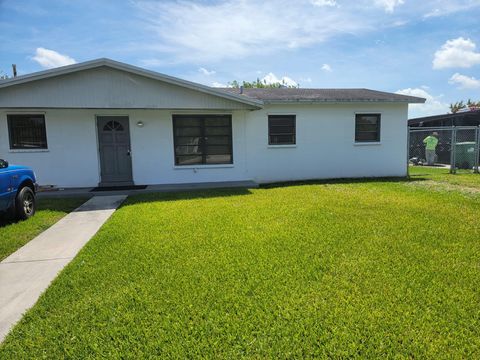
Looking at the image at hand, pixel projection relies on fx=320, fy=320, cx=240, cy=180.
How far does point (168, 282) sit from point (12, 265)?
229cm

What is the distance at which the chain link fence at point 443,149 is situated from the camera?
1456cm

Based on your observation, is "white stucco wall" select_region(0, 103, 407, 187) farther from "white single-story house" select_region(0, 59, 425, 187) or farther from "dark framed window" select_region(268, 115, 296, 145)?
"dark framed window" select_region(268, 115, 296, 145)

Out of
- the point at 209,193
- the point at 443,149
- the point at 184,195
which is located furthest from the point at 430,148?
the point at 184,195

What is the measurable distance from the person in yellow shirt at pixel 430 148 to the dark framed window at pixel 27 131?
671 inches

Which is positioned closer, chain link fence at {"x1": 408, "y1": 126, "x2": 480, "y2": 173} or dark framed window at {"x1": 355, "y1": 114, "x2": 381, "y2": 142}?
dark framed window at {"x1": 355, "y1": 114, "x2": 381, "y2": 142}

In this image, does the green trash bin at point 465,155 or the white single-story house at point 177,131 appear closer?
the white single-story house at point 177,131

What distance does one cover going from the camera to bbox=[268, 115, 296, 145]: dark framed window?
11453mm

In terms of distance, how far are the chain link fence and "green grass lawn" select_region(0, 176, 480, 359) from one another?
10643 mm

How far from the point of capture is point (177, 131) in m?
10.7

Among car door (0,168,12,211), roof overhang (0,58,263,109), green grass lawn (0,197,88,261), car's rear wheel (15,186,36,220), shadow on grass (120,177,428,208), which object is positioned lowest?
green grass lawn (0,197,88,261)

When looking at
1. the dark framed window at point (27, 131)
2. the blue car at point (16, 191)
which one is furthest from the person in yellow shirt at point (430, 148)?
the blue car at point (16, 191)

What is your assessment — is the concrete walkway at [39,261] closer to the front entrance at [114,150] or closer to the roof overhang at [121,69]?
the front entrance at [114,150]

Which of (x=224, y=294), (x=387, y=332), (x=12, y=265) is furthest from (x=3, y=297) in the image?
(x=387, y=332)

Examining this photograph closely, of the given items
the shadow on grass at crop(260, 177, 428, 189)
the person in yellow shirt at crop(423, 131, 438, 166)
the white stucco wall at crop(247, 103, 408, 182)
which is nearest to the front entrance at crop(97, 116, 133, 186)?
the white stucco wall at crop(247, 103, 408, 182)
